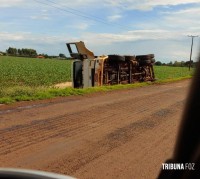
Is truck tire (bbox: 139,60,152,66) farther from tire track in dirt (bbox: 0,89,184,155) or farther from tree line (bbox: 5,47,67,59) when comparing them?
tree line (bbox: 5,47,67,59)

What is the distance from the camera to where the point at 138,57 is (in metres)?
28.6

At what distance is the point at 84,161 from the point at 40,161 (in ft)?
2.22

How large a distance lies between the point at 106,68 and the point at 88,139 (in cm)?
1585

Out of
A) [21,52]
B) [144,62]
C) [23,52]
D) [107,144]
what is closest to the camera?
[107,144]

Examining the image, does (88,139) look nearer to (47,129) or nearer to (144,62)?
(47,129)

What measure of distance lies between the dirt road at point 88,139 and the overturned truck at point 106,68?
810 centimetres

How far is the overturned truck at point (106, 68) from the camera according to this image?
21469 millimetres

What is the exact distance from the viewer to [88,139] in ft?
26.9

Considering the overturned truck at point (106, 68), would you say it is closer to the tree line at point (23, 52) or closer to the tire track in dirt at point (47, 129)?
the tire track in dirt at point (47, 129)

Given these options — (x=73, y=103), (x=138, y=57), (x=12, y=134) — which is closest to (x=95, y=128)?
(x=12, y=134)

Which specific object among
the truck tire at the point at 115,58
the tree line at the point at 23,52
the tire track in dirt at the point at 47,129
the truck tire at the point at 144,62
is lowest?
the tree line at the point at 23,52

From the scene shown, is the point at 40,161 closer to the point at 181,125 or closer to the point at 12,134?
the point at 12,134

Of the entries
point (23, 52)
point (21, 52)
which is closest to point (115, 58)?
point (21, 52)

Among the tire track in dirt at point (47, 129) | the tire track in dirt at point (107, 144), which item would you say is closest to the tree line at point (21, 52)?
the tire track in dirt at point (47, 129)
